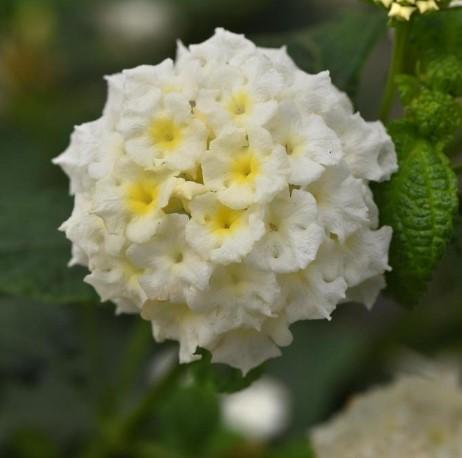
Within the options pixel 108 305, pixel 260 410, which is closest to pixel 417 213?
pixel 108 305

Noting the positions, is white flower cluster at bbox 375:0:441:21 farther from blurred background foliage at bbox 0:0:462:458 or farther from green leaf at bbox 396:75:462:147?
blurred background foliage at bbox 0:0:462:458

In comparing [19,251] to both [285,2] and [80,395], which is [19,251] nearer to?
[80,395]

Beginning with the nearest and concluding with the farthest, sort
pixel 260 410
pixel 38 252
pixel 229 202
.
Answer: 1. pixel 229 202
2. pixel 38 252
3. pixel 260 410

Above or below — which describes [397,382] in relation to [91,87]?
above

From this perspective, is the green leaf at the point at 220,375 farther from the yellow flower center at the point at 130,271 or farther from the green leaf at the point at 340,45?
the green leaf at the point at 340,45

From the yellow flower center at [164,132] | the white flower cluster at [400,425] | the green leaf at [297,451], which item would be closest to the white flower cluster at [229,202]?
the yellow flower center at [164,132]

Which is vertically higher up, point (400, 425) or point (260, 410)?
point (400, 425)

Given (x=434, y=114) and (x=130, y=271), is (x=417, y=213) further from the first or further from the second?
(x=130, y=271)

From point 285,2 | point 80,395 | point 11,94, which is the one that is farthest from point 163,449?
point 285,2
